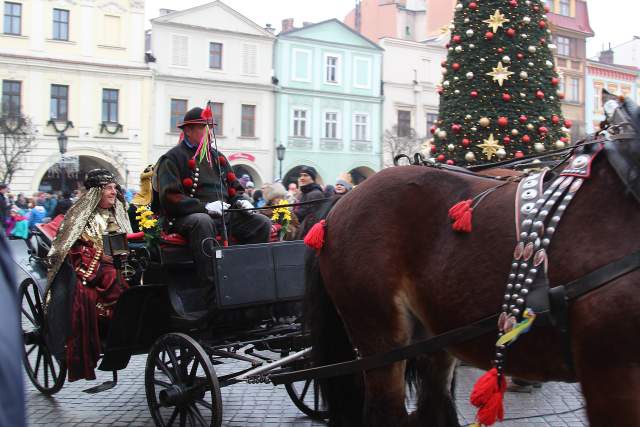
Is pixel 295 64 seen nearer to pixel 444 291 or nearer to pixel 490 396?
pixel 444 291

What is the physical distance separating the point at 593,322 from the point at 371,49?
34204 millimetres

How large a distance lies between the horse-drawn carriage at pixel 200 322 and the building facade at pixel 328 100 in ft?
90.7

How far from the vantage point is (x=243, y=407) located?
5066 mm

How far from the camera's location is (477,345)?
2777 millimetres

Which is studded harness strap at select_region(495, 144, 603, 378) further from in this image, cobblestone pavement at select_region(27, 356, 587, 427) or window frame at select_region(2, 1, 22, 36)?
window frame at select_region(2, 1, 22, 36)

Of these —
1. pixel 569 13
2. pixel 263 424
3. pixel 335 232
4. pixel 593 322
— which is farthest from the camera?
pixel 569 13

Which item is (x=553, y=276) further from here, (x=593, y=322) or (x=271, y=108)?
(x=271, y=108)

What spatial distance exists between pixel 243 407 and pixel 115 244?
5.43 ft

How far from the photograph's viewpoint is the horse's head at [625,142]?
95.0 inches

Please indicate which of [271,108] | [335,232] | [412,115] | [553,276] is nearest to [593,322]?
[553,276]

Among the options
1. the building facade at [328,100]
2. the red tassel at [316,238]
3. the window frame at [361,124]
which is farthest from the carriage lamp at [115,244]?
the window frame at [361,124]

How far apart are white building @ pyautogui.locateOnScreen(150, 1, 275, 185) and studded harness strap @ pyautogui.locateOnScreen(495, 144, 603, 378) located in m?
28.1

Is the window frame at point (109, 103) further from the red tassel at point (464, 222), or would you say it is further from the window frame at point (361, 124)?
the red tassel at point (464, 222)

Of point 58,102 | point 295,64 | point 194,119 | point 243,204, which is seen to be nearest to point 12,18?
point 58,102
